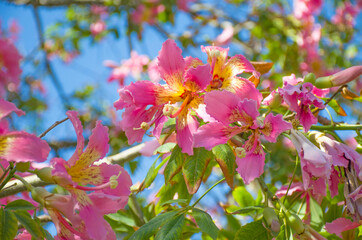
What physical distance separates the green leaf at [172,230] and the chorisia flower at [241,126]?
191 mm

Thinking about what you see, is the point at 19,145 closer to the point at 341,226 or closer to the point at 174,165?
the point at 174,165

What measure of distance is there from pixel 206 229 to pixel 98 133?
0.33 meters

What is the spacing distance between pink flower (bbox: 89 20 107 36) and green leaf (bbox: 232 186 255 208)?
8.97 ft

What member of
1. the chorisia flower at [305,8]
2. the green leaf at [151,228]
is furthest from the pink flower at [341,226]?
the chorisia flower at [305,8]

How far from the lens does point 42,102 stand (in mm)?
4195

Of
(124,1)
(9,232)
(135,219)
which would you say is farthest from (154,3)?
(9,232)

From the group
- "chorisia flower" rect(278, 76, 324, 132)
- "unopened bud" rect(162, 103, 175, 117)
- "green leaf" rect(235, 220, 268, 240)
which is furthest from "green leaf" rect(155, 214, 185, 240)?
"chorisia flower" rect(278, 76, 324, 132)

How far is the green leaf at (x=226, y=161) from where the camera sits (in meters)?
1.00

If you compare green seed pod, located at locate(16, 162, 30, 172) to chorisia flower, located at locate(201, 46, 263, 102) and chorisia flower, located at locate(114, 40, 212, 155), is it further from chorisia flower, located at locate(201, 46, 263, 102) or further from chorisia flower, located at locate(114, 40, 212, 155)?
chorisia flower, located at locate(201, 46, 263, 102)

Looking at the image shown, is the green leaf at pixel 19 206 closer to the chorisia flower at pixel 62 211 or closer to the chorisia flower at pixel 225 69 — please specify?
the chorisia flower at pixel 62 211

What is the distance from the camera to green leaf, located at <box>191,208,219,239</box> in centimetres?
94

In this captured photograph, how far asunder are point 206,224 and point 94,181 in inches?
10.6

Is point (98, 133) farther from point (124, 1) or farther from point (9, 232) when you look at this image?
point (124, 1)

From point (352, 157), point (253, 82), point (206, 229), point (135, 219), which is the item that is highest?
point (253, 82)
